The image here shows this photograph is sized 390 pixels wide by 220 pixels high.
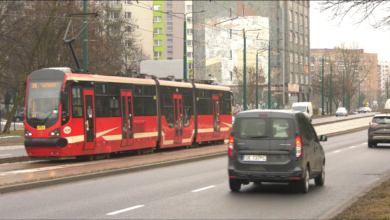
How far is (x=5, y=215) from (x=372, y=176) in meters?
9.96

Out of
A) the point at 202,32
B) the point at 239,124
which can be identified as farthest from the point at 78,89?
the point at 202,32

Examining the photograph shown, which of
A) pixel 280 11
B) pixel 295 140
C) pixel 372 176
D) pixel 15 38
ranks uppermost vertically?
pixel 280 11

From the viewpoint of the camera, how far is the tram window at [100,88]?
21227 millimetres

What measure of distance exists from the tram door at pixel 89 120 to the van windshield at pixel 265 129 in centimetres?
929

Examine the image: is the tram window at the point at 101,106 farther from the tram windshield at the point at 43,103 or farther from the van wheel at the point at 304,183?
the van wheel at the point at 304,183

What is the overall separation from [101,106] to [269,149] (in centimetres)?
1055

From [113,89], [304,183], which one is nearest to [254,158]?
[304,183]

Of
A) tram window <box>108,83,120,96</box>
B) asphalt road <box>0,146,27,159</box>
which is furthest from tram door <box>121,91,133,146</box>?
asphalt road <box>0,146,27,159</box>

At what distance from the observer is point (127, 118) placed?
22.8 meters

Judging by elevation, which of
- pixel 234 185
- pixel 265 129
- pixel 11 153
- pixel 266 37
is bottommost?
pixel 11 153

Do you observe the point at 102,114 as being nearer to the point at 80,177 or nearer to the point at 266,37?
the point at 80,177

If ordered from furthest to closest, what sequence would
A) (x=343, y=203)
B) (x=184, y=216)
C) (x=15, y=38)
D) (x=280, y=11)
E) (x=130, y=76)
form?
(x=280, y=11) → (x=15, y=38) → (x=130, y=76) → (x=343, y=203) → (x=184, y=216)

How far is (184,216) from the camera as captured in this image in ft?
31.1

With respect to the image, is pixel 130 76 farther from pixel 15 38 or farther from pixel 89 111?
pixel 15 38
